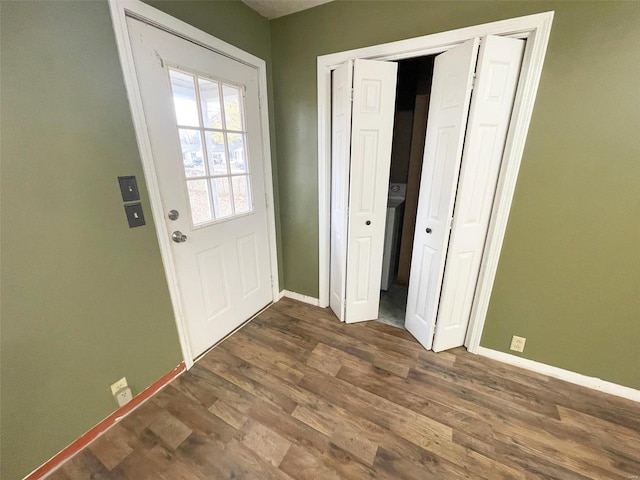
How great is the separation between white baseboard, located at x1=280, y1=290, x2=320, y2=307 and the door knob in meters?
1.25

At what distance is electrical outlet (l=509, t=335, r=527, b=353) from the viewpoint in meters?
1.68

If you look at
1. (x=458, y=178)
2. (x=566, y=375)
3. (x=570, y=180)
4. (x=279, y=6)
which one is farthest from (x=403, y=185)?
(x=566, y=375)

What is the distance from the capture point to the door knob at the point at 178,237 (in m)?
1.52

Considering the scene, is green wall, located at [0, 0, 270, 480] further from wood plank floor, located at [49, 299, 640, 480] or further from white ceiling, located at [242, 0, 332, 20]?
white ceiling, located at [242, 0, 332, 20]

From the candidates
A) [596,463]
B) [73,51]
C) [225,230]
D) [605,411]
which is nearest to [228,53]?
[73,51]

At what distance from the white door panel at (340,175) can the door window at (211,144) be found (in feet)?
2.27

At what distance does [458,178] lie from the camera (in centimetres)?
155

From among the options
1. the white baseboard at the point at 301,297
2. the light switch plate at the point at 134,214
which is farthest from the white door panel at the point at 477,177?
the light switch plate at the point at 134,214

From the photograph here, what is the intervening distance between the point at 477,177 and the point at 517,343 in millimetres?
1173

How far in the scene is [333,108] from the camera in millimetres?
1902

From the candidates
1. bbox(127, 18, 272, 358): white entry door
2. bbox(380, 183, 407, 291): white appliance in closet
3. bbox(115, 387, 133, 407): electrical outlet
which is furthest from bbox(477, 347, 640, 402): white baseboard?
bbox(115, 387, 133, 407): electrical outlet

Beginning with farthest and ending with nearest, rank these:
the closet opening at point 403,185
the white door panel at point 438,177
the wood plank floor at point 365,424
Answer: the closet opening at point 403,185
the white door panel at point 438,177
the wood plank floor at point 365,424

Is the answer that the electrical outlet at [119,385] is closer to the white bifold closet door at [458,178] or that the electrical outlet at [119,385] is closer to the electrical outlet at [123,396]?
the electrical outlet at [123,396]

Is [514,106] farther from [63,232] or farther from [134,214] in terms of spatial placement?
[63,232]
